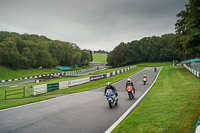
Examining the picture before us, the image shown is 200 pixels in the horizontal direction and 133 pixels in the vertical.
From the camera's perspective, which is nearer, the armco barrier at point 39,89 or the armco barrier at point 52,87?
the armco barrier at point 39,89

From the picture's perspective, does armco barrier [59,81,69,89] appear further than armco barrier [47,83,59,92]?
Yes

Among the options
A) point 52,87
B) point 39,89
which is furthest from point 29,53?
point 39,89

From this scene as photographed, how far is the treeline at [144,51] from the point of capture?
104681mm

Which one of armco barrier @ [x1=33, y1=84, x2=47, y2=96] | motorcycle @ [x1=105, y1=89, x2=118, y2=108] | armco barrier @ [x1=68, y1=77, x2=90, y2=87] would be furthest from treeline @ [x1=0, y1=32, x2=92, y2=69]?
motorcycle @ [x1=105, y1=89, x2=118, y2=108]

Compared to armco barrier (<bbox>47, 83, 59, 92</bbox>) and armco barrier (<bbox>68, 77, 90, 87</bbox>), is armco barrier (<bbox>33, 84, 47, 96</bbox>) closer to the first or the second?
armco barrier (<bbox>47, 83, 59, 92</bbox>)

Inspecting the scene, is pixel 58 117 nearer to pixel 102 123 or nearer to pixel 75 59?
pixel 102 123

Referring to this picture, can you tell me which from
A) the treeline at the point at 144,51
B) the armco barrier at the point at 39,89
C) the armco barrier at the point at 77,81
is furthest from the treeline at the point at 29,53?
the armco barrier at the point at 39,89

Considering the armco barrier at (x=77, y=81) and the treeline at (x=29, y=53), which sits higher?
the treeline at (x=29, y=53)

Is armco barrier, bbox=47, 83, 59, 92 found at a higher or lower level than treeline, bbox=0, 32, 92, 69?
lower

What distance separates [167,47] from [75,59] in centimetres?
6012

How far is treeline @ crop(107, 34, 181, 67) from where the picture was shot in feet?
343

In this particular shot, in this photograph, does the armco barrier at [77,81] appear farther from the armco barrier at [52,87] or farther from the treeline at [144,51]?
the treeline at [144,51]

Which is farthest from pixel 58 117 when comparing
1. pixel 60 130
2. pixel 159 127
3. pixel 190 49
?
pixel 190 49

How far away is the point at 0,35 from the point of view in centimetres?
8800
